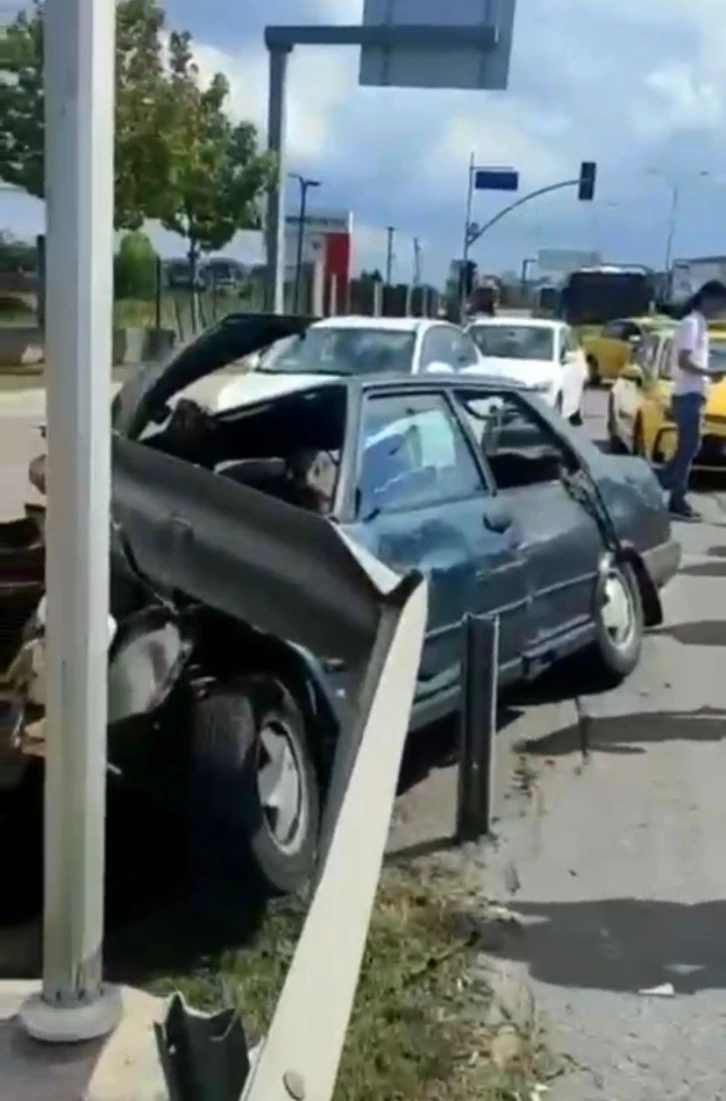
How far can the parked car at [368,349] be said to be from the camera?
1438 centimetres

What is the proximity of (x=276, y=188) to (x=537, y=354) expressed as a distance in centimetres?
417

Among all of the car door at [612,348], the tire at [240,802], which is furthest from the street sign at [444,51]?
the car door at [612,348]

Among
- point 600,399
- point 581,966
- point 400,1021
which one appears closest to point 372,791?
point 400,1021

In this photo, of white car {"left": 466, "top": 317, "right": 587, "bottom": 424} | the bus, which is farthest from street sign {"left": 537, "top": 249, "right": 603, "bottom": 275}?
white car {"left": 466, "top": 317, "right": 587, "bottom": 424}

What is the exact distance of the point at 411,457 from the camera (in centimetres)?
598

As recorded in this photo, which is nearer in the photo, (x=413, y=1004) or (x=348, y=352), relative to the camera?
(x=413, y=1004)

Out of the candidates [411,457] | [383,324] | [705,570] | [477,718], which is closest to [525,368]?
[383,324]

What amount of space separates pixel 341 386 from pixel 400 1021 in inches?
107

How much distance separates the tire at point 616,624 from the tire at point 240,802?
293cm

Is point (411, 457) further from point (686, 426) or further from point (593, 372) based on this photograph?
point (593, 372)

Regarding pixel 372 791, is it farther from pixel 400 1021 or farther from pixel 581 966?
pixel 581 966

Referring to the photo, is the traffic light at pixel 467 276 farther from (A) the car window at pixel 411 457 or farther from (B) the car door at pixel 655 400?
(A) the car window at pixel 411 457

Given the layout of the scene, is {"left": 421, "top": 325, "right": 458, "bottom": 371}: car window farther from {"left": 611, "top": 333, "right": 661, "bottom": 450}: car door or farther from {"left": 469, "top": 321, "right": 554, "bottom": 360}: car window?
{"left": 469, "top": 321, "right": 554, "bottom": 360}: car window

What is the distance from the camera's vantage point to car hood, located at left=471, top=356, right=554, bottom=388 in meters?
18.3
